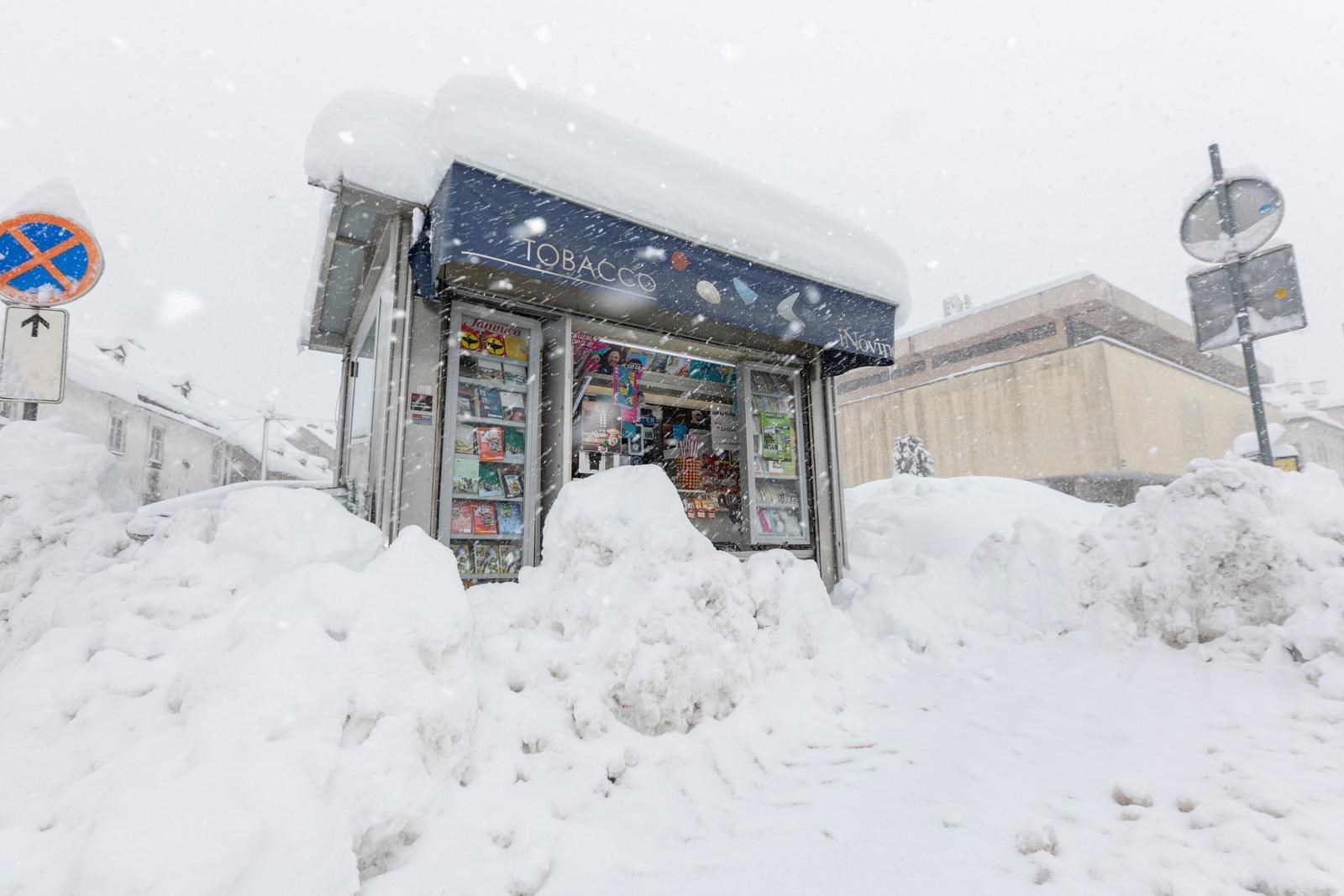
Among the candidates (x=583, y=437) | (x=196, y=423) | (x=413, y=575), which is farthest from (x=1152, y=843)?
(x=196, y=423)

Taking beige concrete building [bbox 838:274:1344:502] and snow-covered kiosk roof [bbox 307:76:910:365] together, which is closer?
snow-covered kiosk roof [bbox 307:76:910:365]

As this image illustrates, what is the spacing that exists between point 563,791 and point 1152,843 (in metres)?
2.18

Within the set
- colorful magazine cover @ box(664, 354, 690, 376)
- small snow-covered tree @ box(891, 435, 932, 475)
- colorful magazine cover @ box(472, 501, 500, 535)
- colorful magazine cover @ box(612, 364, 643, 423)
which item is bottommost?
colorful magazine cover @ box(472, 501, 500, 535)

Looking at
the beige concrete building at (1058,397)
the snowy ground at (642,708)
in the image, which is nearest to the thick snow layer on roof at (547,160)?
the snowy ground at (642,708)

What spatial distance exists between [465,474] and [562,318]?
1710 mm

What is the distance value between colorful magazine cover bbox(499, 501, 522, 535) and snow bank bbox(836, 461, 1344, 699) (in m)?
3.08

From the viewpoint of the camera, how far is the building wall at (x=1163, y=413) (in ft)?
71.9

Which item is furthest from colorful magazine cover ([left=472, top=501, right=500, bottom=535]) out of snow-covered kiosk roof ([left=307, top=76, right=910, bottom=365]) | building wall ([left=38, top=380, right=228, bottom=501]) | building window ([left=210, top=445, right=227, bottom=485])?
building window ([left=210, top=445, right=227, bottom=485])

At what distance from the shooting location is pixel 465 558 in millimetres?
5516

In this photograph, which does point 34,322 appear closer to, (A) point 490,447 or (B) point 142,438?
(A) point 490,447

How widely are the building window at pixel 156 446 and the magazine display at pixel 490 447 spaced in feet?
94.1

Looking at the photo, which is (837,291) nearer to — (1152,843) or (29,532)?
(1152,843)

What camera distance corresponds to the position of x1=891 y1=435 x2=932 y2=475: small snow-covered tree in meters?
20.3

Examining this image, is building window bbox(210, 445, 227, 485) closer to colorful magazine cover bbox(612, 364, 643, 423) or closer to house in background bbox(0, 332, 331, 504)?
house in background bbox(0, 332, 331, 504)
